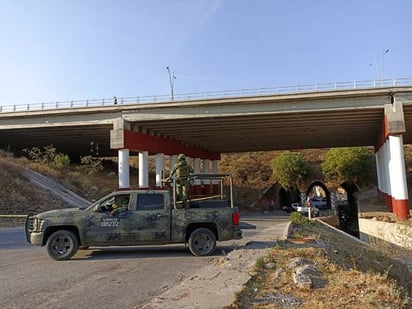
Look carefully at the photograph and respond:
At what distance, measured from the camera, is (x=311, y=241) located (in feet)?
40.1

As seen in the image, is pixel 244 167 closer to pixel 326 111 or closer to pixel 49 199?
pixel 326 111

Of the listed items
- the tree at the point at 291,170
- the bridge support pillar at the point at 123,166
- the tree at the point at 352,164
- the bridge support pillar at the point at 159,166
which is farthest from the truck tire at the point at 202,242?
the tree at the point at 291,170

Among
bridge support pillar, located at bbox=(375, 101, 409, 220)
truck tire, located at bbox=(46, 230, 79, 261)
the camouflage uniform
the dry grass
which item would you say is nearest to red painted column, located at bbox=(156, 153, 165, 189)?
bridge support pillar, located at bbox=(375, 101, 409, 220)

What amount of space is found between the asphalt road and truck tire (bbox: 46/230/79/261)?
0.77 ft

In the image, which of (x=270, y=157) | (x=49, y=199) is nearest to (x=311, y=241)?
(x=49, y=199)

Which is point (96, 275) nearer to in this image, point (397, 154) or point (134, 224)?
point (134, 224)

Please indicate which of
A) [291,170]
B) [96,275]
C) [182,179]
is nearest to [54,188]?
[182,179]

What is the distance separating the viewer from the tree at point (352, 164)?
53469 mm

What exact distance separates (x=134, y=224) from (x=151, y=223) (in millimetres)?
461

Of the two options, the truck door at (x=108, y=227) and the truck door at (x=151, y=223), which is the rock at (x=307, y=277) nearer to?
the truck door at (x=151, y=223)

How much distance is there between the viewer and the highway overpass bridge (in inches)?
1174

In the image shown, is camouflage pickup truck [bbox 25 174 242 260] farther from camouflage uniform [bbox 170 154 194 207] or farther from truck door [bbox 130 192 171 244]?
camouflage uniform [bbox 170 154 194 207]

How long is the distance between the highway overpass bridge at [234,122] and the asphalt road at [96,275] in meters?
20.9

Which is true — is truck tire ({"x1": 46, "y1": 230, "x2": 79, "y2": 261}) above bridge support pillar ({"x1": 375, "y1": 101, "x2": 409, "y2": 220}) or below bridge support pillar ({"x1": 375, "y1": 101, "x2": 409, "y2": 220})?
below
